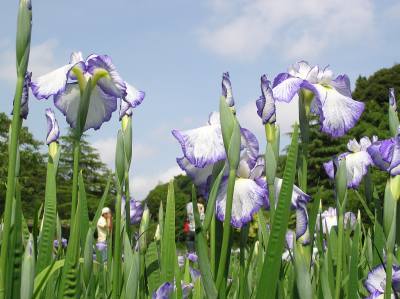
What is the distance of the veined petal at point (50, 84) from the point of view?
4.63 ft

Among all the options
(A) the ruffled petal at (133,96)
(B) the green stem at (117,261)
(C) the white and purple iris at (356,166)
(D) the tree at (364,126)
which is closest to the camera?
(B) the green stem at (117,261)

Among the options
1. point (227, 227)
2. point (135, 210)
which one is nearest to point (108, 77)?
point (227, 227)

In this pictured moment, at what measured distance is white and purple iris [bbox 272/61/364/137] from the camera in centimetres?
162

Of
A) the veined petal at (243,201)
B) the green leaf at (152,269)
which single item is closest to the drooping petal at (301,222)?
the veined petal at (243,201)

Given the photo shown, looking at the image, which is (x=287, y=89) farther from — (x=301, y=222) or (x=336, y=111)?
(x=301, y=222)

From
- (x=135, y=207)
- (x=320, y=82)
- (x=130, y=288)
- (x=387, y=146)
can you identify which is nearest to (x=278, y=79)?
(x=320, y=82)

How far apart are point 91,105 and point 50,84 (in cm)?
25

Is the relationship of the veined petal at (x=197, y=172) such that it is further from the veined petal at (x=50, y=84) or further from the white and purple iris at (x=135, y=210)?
the white and purple iris at (x=135, y=210)

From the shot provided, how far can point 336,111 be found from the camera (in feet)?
5.44

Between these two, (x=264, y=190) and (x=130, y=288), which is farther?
(x=264, y=190)

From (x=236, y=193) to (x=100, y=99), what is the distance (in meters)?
0.51

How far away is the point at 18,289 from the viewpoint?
1.14m

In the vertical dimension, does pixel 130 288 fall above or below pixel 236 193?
below

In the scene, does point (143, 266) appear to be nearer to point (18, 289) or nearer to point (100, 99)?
point (100, 99)
